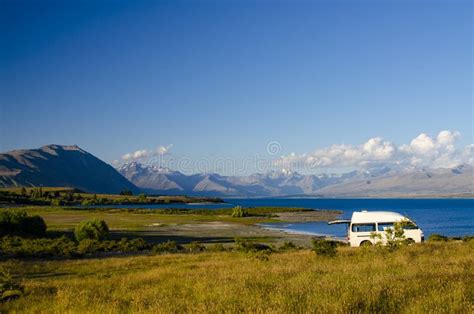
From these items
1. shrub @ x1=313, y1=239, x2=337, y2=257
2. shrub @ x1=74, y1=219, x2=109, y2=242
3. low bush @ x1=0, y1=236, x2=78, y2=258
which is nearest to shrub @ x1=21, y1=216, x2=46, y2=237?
shrub @ x1=74, y1=219, x2=109, y2=242

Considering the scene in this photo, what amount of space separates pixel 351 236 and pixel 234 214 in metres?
99.2

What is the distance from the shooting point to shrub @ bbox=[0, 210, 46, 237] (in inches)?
2355

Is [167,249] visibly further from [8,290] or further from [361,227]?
[8,290]

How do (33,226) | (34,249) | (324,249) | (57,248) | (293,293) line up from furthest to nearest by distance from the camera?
(33,226) < (57,248) < (34,249) < (324,249) < (293,293)

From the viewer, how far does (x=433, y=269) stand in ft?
62.2

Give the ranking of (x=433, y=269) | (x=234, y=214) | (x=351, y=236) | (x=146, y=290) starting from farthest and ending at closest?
(x=234, y=214) → (x=351, y=236) → (x=433, y=269) → (x=146, y=290)

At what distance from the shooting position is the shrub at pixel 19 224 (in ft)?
196

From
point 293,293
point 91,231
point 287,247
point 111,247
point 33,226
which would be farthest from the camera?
point 33,226

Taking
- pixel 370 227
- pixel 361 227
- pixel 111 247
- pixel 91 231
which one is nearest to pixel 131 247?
pixel 111 247

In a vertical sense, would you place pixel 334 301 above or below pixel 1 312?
above

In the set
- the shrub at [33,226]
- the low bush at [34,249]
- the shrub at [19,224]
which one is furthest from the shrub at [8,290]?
the shrub at [33,226]

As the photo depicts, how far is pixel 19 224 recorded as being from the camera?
61.6 metres

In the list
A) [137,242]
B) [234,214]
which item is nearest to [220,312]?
[137,242]

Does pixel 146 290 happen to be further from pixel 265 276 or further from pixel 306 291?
pixel 306 291
